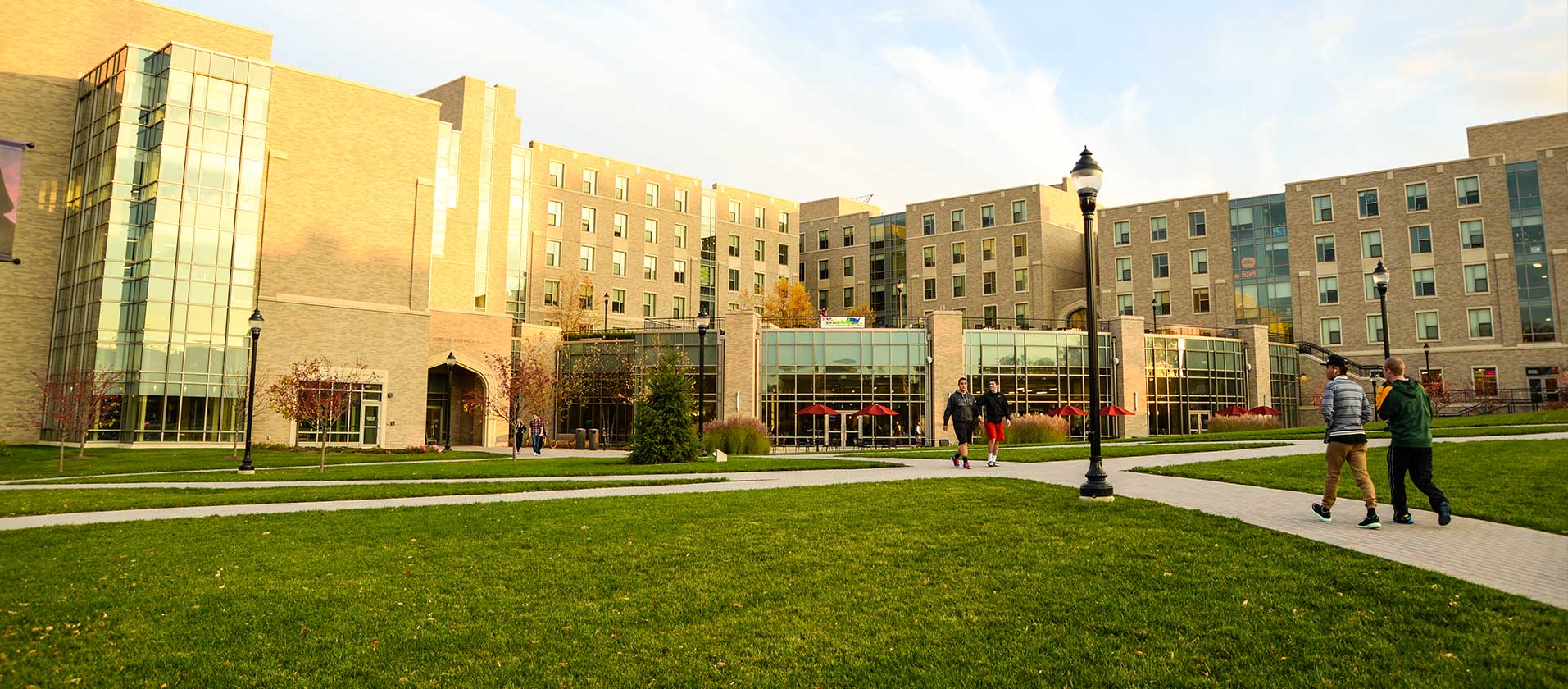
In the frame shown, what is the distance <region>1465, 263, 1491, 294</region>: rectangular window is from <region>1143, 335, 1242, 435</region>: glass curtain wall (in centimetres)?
1751

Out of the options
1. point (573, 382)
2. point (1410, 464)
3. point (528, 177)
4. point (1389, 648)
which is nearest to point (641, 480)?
point (1410, 464)

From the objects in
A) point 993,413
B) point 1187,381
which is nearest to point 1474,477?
point 993,413

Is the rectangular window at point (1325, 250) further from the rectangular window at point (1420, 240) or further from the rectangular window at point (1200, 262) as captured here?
the rectangular window at point (1200, 262)

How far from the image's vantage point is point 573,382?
50.6 m

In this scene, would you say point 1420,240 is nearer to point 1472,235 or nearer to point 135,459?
point 1472,235

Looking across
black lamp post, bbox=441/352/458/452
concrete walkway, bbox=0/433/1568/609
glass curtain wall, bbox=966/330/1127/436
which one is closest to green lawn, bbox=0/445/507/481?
concrete walkway, bbox=0/433/1568/609

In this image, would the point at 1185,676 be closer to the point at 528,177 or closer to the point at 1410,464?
the point at 1410,464

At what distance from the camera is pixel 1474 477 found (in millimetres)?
12891

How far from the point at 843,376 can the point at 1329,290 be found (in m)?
38.6

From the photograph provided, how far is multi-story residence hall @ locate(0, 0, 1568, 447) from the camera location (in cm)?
4119

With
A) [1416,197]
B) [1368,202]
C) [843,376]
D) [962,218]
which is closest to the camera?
[843,376]

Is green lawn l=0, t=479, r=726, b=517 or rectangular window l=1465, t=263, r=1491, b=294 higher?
rectangular window l=1465, t=263, r=1491, b=294

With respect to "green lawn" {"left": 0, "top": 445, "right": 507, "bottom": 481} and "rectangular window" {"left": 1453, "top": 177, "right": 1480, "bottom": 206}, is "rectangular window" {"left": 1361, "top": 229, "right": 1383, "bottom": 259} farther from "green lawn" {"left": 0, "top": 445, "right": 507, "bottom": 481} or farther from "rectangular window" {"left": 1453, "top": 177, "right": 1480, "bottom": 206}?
"green lawn" {"left": 0, "top": 445, "right": 507, "bottom": 481}

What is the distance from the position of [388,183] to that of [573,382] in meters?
14.6
